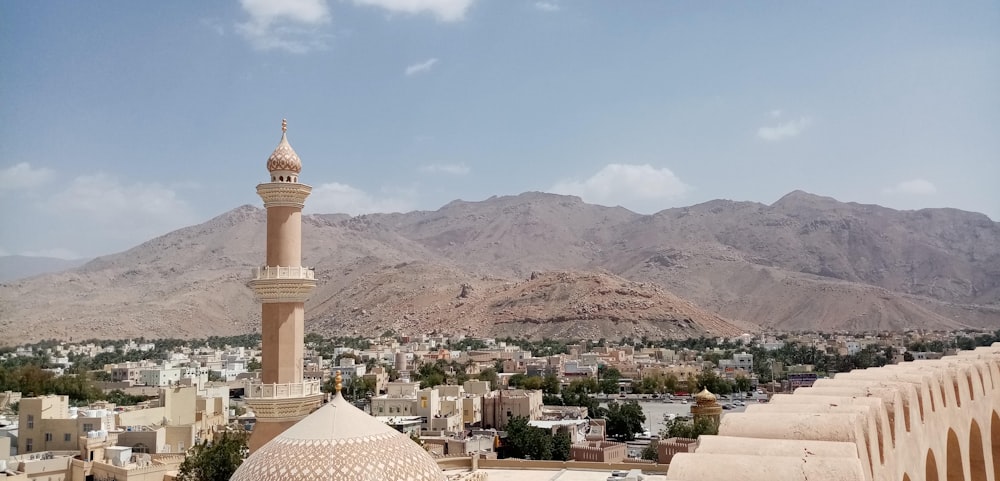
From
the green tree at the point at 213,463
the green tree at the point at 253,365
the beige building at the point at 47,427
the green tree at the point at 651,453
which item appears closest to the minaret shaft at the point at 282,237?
the green tree at the point at 213,463

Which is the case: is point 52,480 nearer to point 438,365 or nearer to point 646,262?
point 438,365

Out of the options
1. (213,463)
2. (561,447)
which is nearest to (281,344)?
(213,463)

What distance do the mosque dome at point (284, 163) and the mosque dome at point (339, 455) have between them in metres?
4.76

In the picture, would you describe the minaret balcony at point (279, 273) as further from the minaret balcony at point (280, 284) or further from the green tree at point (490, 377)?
the green tree at point (490, 377)

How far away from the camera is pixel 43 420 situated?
20906mm

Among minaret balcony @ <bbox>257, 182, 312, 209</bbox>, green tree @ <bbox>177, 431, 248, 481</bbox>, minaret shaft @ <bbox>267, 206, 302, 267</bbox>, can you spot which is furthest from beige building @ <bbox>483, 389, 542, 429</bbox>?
minaret balcony @ <bbox>257, 182, 312, 209</bbox>

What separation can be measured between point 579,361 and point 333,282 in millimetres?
69227

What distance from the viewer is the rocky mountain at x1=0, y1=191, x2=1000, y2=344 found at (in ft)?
299

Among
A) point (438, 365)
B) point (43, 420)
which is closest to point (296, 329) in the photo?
point (43, 420)

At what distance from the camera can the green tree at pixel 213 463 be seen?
574 inches

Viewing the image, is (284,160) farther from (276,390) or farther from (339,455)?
(339,455)

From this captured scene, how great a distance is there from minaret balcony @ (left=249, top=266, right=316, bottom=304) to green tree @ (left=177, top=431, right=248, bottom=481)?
4360 millimetres

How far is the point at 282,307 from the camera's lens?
11.7 meters

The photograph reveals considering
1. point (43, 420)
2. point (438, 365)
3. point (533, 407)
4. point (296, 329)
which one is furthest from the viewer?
point (438, 365)
